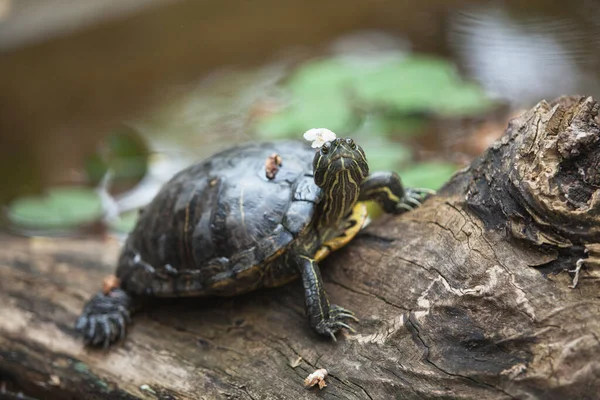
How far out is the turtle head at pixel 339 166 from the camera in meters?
2.24

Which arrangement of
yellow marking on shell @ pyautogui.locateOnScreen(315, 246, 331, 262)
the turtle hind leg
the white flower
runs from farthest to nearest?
1. the turtle hind leg
2. yellow marking on shell @ pyautogui.locateOnScreen(315, 246, 331, 262)
3. the white flower

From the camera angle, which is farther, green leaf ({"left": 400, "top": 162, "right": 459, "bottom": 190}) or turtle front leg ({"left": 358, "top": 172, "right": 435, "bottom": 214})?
green leaf ({"left": 400, "top": 162, "right": 459, "bottom": 190})

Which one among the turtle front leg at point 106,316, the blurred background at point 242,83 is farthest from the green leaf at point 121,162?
the turtle front leg at point 106,316

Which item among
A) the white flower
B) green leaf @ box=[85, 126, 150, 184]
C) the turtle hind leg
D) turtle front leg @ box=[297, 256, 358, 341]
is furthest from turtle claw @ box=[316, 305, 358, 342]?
green leaf @ box=[85, 126, 150, 184]

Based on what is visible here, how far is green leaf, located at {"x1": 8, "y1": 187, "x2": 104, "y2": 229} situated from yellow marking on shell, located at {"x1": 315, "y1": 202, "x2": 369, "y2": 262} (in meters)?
2.32

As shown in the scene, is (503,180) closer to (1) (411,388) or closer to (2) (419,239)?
(2) (419,239)

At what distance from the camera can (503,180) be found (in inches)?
86.4

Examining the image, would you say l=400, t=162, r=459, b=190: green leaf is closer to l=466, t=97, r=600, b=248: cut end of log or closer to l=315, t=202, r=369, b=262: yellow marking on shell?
l=315, t=202, r=369, b=262: yellow marking on shell

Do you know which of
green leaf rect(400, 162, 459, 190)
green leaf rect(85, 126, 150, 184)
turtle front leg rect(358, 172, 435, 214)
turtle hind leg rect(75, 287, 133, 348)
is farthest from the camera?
green leaf rect(85, 126, 150, 184)

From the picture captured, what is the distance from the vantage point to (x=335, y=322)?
2324mm

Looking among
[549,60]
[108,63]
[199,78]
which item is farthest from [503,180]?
[108,63]

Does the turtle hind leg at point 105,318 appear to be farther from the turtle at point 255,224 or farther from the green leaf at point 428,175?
the green leaf at point 428,175


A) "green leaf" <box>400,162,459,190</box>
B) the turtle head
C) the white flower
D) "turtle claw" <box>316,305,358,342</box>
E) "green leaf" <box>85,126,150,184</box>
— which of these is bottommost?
"turtle claw" <box>316,305,358,342</box>

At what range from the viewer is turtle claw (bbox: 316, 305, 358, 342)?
231 centimetres
